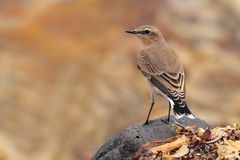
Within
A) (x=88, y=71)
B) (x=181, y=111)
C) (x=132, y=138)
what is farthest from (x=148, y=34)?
(x=88, y=71)

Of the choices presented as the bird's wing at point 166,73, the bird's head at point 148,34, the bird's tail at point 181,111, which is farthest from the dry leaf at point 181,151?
the bird's head at point 148,34

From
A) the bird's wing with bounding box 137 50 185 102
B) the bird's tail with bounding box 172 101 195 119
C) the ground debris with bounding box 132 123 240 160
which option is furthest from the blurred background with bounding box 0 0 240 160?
the ground debris with bounding box 132 123 240 160

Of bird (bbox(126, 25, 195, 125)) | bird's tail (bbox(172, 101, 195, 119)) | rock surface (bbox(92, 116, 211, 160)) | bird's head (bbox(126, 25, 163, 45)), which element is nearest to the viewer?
rock surface (bbox(92, 116, 211, 160))

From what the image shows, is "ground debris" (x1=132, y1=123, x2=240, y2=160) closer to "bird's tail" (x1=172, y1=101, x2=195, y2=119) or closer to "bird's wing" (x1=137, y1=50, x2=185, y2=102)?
"bird's tail" (x1=172, y1=101, x2=195, y2=119)

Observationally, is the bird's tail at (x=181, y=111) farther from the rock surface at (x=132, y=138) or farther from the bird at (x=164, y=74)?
the rock surface at (x=132, y=138)

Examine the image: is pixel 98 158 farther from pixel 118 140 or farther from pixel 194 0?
pixel 194 0

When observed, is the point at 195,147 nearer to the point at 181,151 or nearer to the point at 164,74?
the point at 181,151
